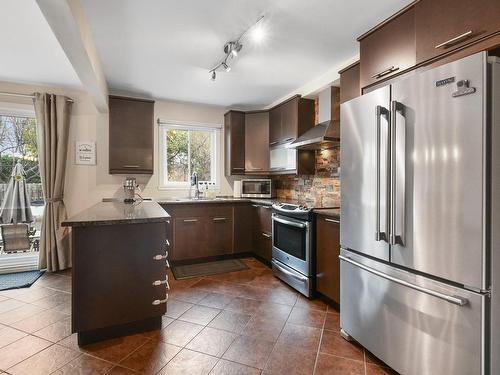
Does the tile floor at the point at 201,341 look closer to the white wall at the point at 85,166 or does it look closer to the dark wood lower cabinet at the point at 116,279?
the dark wood lower cabinet at the point at 116,279

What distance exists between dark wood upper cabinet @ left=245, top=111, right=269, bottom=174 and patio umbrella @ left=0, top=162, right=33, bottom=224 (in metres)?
3.14

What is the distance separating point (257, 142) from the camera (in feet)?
14.3

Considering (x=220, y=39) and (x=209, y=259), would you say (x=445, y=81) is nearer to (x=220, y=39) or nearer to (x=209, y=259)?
(x=220, y=39)

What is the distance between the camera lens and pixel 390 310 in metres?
1.65

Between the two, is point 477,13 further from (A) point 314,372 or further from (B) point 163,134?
(B) point 163,134

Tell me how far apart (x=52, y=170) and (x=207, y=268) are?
2421 millimetres

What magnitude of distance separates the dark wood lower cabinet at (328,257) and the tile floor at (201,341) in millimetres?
188

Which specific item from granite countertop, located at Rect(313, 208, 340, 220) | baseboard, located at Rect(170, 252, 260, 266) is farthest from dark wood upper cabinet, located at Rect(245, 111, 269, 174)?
granite countertop, located at Rect(313, 208, 340, 220)

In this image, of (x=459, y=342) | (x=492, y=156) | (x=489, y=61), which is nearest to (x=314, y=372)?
(x=459, y=342)

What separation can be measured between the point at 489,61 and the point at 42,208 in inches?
190

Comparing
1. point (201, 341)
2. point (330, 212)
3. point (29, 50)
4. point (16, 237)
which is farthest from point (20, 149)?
point (330, 212)

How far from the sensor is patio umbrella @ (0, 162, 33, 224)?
3.66m

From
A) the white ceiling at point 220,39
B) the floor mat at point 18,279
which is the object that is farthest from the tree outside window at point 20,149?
the white ceiling at point 220,39

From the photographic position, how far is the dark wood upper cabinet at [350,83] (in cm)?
248
